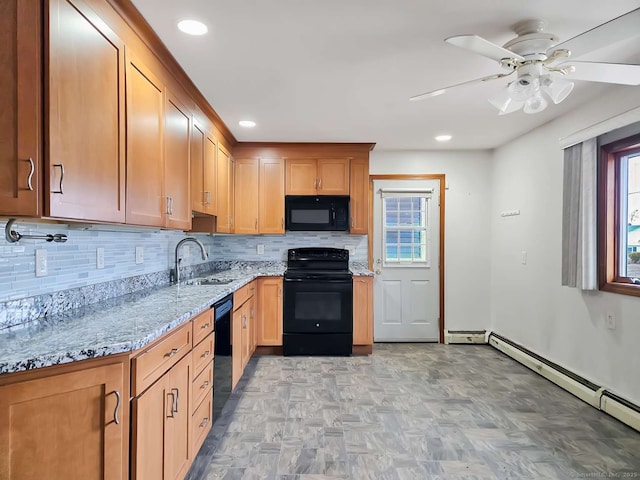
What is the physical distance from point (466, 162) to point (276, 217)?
239cm

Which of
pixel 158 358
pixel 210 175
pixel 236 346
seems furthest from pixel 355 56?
pixel 236 346

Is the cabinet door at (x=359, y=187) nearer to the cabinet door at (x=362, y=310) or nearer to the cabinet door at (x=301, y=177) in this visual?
the cabinet door at (x=301, y=177)

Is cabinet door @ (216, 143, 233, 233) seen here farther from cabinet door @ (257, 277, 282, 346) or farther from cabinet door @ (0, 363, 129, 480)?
cabinet door @ (0, 363, 129, 480)

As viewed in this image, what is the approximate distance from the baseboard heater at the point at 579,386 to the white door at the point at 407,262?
0.96m

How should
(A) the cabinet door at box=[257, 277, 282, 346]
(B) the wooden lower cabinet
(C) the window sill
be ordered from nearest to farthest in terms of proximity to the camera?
1. (B) the wooden lower cabinet
2. (C) the window sill
3. (A) the cabinet door at box=[257, 277, 282, 346]

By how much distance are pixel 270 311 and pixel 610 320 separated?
2.91 m

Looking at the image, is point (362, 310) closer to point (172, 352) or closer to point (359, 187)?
point (359, 187)

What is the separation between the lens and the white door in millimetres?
4336

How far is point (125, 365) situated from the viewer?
3.83 feet

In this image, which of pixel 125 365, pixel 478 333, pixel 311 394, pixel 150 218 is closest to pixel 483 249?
pixel 478 333

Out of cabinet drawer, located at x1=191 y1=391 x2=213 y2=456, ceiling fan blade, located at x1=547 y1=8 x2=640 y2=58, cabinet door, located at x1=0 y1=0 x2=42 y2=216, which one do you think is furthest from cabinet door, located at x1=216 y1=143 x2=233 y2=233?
ceiling fan blade, located at x1=547 y1=8 x2=640 y2=58

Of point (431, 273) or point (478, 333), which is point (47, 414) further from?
point (478, 333)

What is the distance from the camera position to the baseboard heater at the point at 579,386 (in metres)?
2.35

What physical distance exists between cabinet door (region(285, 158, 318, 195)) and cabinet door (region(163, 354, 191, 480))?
8.51 ft
